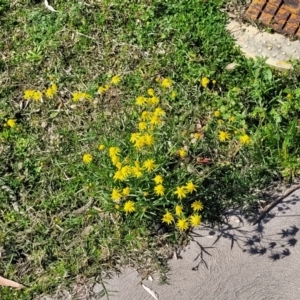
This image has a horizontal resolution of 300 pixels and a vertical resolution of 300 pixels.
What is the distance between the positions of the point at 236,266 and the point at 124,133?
1112 millimetres

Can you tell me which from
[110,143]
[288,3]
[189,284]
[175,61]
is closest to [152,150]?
[110,143]

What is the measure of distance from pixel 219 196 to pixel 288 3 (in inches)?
65.0

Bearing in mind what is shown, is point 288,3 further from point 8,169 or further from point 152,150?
point 8,169

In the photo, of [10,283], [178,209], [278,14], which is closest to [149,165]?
[178,209]

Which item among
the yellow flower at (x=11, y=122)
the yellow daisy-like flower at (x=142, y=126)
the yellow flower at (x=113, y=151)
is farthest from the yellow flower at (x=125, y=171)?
the yellow flower at (x=11, y=122)

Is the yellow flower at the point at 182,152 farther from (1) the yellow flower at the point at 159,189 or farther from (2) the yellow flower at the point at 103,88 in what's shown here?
(2) the yellow flower at the point at 103,88

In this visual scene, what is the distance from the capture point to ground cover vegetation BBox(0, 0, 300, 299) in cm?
352

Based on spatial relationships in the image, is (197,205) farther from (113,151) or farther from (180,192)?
(113,151)

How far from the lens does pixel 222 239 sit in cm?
363

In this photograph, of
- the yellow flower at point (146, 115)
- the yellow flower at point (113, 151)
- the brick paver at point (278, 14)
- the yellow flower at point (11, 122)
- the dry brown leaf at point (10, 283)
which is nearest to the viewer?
the yellow flower at point (113, 151)

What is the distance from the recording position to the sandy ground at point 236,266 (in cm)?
346

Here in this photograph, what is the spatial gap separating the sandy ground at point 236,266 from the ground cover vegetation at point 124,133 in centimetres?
12

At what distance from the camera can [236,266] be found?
11.6ft

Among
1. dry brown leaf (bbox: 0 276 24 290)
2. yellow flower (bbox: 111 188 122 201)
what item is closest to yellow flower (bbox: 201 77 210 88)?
yellow flower (bbox: 111 188 122 201)
